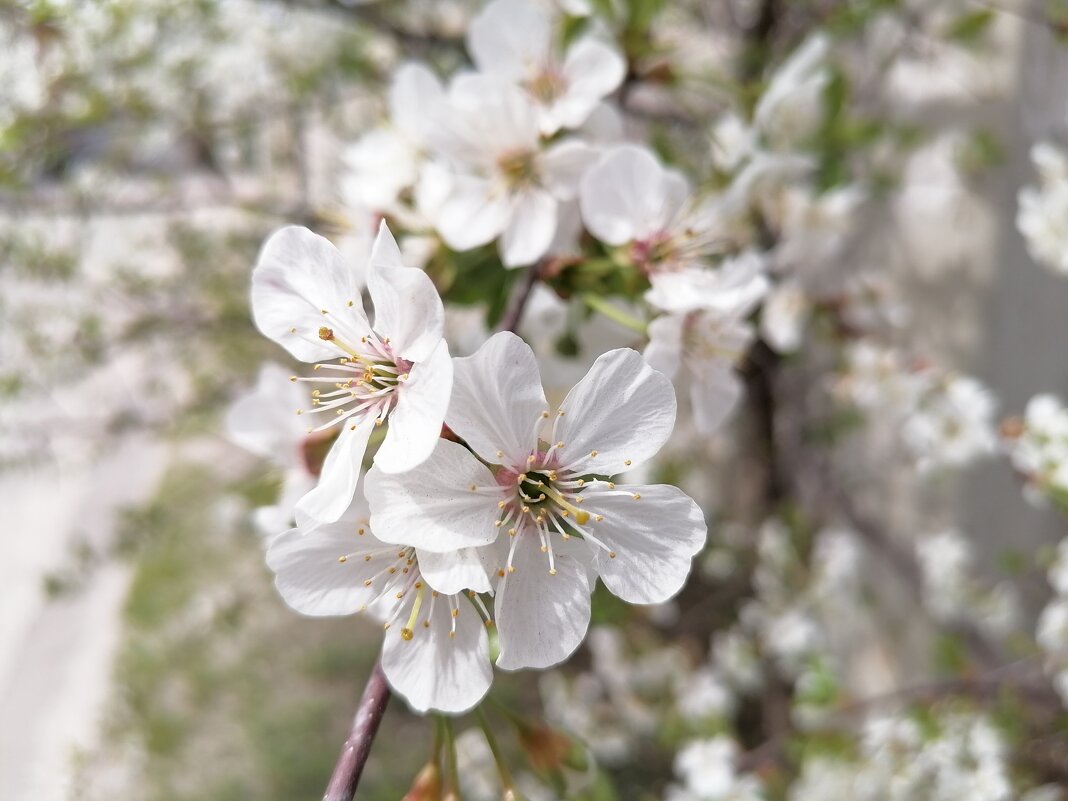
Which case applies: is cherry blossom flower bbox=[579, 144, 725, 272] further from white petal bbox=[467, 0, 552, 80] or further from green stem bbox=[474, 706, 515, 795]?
green stem bbox=[474, 706, 515, 795]

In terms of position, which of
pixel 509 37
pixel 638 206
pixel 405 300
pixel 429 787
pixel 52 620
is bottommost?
pixel 429 787

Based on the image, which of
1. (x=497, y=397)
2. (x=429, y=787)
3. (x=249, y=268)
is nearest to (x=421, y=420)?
(x=497, y=397)

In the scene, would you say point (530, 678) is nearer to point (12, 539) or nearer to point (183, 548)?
point (183, 548)

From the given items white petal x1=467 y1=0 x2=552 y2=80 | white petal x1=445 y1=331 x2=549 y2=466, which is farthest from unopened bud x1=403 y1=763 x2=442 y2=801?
white petal x1=467 y1=0 x2=552 y2=80

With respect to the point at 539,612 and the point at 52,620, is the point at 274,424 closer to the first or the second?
the point at 539,612

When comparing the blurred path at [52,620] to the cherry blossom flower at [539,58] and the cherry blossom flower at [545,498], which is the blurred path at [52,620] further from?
the cherry blossom flower at [545,498]

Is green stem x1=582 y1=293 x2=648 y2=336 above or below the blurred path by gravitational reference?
below
